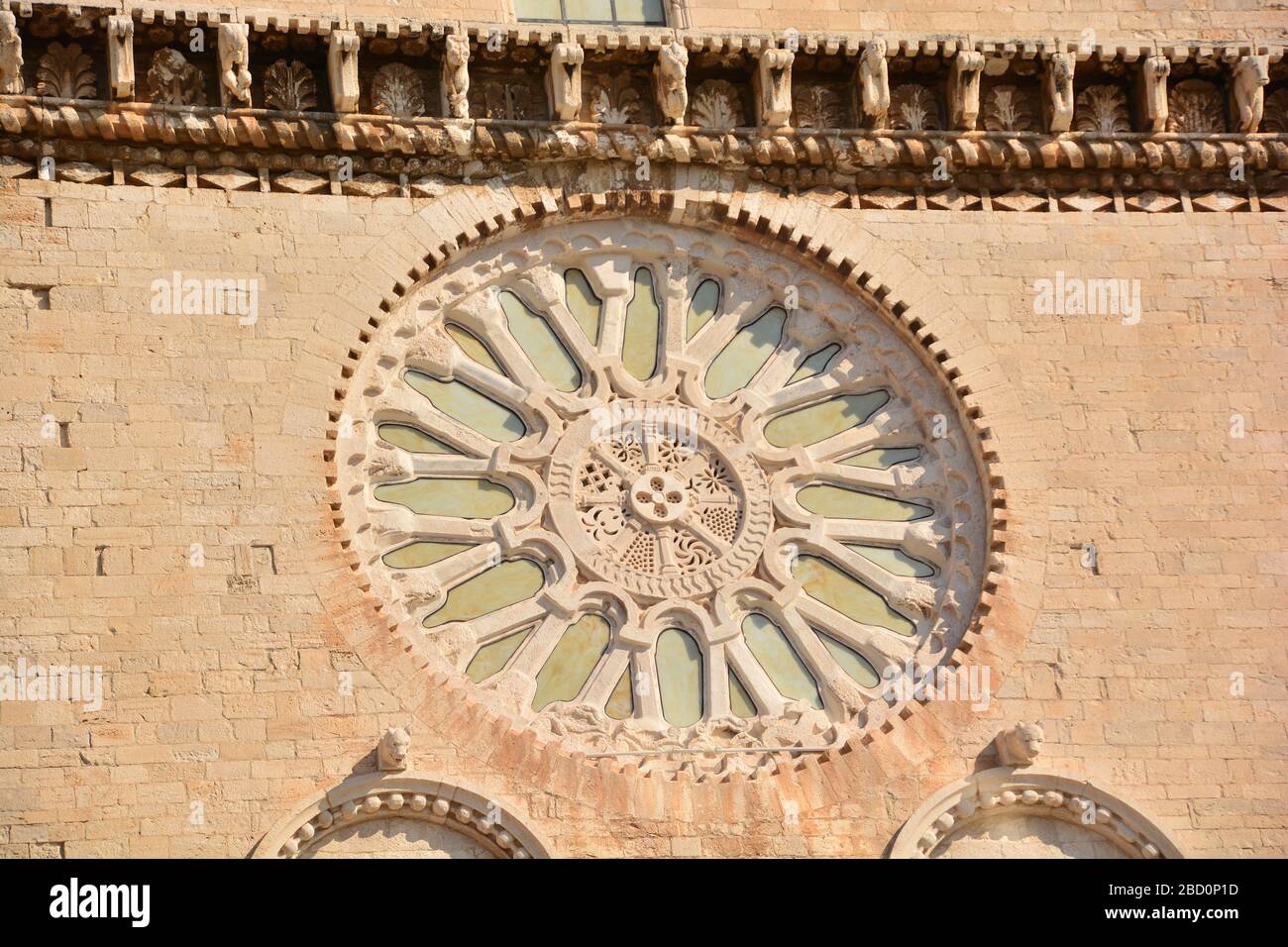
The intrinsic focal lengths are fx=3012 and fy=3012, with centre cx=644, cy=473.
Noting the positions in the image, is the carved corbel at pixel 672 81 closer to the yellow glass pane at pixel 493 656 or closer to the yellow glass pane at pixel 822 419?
the yellow glass pane at pixel 822 419

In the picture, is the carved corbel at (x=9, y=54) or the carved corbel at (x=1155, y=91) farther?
the carved corbel at (x=1155, y=91)

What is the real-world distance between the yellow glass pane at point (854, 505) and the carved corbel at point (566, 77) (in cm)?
335

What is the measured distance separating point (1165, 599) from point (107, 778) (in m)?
7.66

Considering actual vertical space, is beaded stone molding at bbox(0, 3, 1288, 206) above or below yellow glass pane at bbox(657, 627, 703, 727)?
above

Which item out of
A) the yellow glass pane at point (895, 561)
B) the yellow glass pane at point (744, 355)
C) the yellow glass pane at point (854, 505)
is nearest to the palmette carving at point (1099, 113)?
the yellow glass pane at point (744, 355)

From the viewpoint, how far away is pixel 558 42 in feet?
74.2

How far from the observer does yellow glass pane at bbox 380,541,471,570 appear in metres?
21.6

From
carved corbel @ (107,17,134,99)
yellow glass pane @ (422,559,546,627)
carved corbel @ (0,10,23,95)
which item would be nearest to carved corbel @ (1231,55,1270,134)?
yellow glass pane @ (422,559,546,627)

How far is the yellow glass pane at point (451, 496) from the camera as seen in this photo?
71.6 ft

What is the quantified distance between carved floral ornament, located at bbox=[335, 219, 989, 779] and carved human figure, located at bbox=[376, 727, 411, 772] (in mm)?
979

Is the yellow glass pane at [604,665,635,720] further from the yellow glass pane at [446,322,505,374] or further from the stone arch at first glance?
the yellow glass pane at [446,322,505,374]

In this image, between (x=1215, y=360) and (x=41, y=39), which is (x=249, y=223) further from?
(x=1215, y=360)

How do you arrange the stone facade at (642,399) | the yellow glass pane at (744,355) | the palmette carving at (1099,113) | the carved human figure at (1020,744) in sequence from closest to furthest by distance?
the stone facade at (642,399) < the carved human figure at (1020,744) < the yellow glass pane at (744,355) < the palmette carving at (1099,113)

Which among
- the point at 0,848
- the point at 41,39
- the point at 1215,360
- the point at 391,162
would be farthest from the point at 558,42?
the point at 0,848
